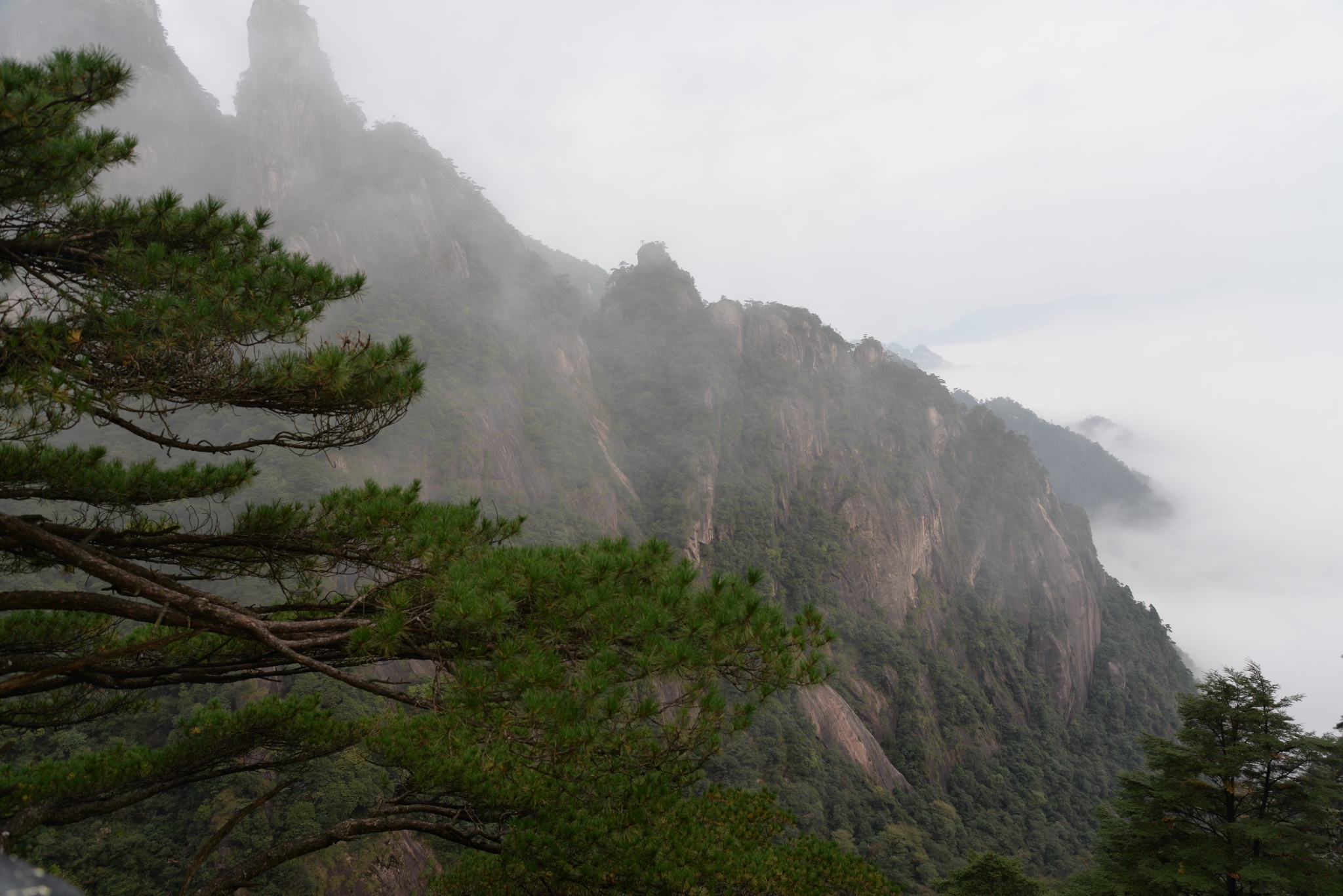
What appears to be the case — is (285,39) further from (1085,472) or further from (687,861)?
(1085,472)

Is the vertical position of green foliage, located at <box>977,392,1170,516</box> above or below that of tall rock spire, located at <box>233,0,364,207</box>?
above

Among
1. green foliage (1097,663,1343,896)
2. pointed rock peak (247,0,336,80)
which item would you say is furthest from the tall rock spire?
green foliage (1097,663,1343,896)

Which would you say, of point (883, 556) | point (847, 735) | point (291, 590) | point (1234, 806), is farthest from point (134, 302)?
point (883, 556)

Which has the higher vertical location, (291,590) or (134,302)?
(134,302)

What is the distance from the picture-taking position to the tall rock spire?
39281mm

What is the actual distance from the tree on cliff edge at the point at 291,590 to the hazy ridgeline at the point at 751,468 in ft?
48.9

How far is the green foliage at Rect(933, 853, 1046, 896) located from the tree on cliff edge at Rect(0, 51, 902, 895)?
49.5ft

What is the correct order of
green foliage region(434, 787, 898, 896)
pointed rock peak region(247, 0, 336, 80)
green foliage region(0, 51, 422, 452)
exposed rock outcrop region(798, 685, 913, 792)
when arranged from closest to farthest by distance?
green foliage region(0, 51, 422, 452) → green foliage region(434, 787, 898, 896) → exposed rock outcrop region(798, 685, 913, 792) → pointed rock peak region(247, 0, 336, 80)

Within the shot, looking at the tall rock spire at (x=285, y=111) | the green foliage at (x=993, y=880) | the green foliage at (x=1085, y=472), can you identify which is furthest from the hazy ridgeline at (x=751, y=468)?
the green foliage at (x=1085, y=472)

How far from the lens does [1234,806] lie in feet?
33.7

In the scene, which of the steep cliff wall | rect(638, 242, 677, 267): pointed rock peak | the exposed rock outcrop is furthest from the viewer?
rect(638, 242, 677, 267): pointed rock peak

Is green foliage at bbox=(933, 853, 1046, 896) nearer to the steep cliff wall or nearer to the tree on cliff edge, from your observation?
the steep cliff wall

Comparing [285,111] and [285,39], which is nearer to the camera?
[285,111]

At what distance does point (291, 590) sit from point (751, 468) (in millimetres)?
48221
